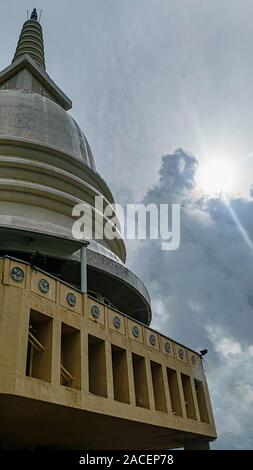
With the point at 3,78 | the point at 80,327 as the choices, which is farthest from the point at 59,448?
the point at 3,78

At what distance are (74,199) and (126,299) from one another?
5379mm

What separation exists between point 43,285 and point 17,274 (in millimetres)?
981

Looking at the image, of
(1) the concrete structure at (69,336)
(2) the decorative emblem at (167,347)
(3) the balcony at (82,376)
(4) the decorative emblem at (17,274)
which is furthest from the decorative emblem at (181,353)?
(4) the decorative emblem at (17,274)

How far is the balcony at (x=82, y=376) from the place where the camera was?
10.6m

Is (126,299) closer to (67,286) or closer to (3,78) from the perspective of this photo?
(67,286)

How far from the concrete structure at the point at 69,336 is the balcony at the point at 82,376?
0.11 feet

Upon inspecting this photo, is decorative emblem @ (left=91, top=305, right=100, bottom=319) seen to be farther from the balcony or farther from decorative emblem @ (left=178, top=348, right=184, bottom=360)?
decorative emblem @ (left=178, top=348, right=184, bottom=360)

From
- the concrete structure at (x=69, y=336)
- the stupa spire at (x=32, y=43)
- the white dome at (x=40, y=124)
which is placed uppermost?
the stupa spire at (x=32, y=43)

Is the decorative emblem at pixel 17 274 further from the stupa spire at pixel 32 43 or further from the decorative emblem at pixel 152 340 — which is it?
the stupa spire at pixel 32 43

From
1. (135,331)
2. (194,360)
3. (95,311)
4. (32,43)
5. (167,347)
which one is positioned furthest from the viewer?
(32,43)

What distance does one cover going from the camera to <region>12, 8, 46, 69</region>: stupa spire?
3441cm

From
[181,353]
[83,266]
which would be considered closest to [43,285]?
[83,266]

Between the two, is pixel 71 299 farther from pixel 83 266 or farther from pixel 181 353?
pixel 181 353

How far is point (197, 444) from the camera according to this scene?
1672 cm
